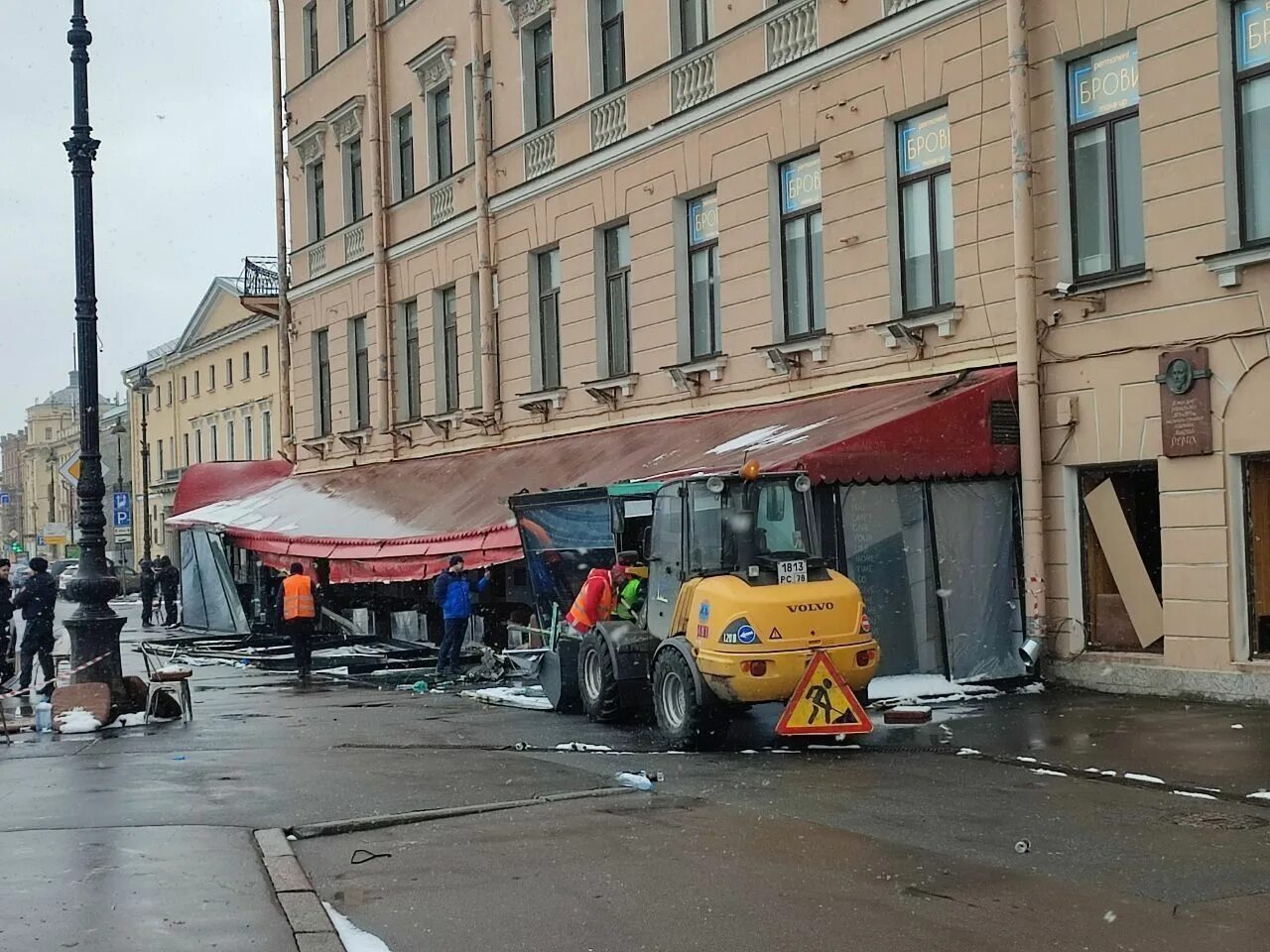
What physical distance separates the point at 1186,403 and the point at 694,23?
31.1ft

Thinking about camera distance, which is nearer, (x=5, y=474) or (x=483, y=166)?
(x=483, y=166)

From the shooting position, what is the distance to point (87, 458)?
1555cm

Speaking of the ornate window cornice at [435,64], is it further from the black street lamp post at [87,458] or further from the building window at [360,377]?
the black street lamp post at [87,458]

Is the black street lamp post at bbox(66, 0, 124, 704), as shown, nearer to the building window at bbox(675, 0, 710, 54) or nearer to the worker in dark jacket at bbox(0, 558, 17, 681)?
the worker in dark jacket at bbox(0, 558, 17, 681)

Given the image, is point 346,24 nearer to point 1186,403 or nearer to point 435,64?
point 435,64

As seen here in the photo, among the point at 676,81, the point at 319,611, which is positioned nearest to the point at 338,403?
the point at 319,611

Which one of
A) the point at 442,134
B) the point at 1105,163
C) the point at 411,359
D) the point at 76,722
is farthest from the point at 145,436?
the point at 1105,163

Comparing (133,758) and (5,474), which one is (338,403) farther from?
(5,474)

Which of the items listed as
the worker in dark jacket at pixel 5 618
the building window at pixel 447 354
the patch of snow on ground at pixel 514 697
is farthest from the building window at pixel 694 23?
the worker in dark jacket at pixel 5 618

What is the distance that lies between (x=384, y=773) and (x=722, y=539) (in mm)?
3294

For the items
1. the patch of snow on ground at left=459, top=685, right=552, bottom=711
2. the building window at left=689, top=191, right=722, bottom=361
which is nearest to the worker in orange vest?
the patch of snow on ground at left=459, top=685, right=552, bottom=711

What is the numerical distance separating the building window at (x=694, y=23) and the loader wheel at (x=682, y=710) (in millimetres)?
10333

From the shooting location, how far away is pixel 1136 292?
14.7m

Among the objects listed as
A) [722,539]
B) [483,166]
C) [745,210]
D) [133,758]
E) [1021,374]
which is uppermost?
[483,166]
